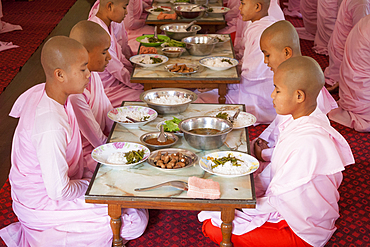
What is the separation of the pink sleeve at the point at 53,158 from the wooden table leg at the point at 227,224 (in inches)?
35.7

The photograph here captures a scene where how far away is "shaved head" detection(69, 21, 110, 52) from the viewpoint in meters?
2.85

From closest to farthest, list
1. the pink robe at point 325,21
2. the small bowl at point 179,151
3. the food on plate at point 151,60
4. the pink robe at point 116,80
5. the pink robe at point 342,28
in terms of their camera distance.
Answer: the small bowl at point 179,151, the food on plate at point 151,60, the pink robe at point 116,80, the pink robe at point 342,28, the pink robe at point 325,21

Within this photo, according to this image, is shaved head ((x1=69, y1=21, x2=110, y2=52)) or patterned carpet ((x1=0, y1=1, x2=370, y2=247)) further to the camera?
shaved head ((x1=69, y1=21, x2=110, y2=52))

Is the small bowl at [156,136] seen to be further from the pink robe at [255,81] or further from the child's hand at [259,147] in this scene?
the pink robe at [255,81]

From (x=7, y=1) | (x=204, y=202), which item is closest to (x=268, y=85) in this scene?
(x=204, y=202)

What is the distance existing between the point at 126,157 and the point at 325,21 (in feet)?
16.8

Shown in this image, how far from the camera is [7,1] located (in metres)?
9.56

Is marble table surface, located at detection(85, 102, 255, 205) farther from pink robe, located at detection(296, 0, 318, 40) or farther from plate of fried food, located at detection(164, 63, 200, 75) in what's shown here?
pink robe, located at detection(296, 0, 318, 40)

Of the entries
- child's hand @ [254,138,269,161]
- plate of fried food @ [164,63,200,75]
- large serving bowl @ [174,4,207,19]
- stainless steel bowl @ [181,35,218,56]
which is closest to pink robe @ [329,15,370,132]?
stainless steel bowl @ [181,35,218,56]

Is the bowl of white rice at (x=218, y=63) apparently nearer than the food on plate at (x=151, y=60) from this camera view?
Yes

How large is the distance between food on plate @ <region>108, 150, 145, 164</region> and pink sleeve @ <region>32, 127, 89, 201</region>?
0.27m

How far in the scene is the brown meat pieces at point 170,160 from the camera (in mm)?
2239

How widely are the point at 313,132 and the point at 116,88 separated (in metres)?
2.56

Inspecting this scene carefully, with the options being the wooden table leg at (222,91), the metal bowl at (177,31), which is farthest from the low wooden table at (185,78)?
the metal bowl at (177,31)
